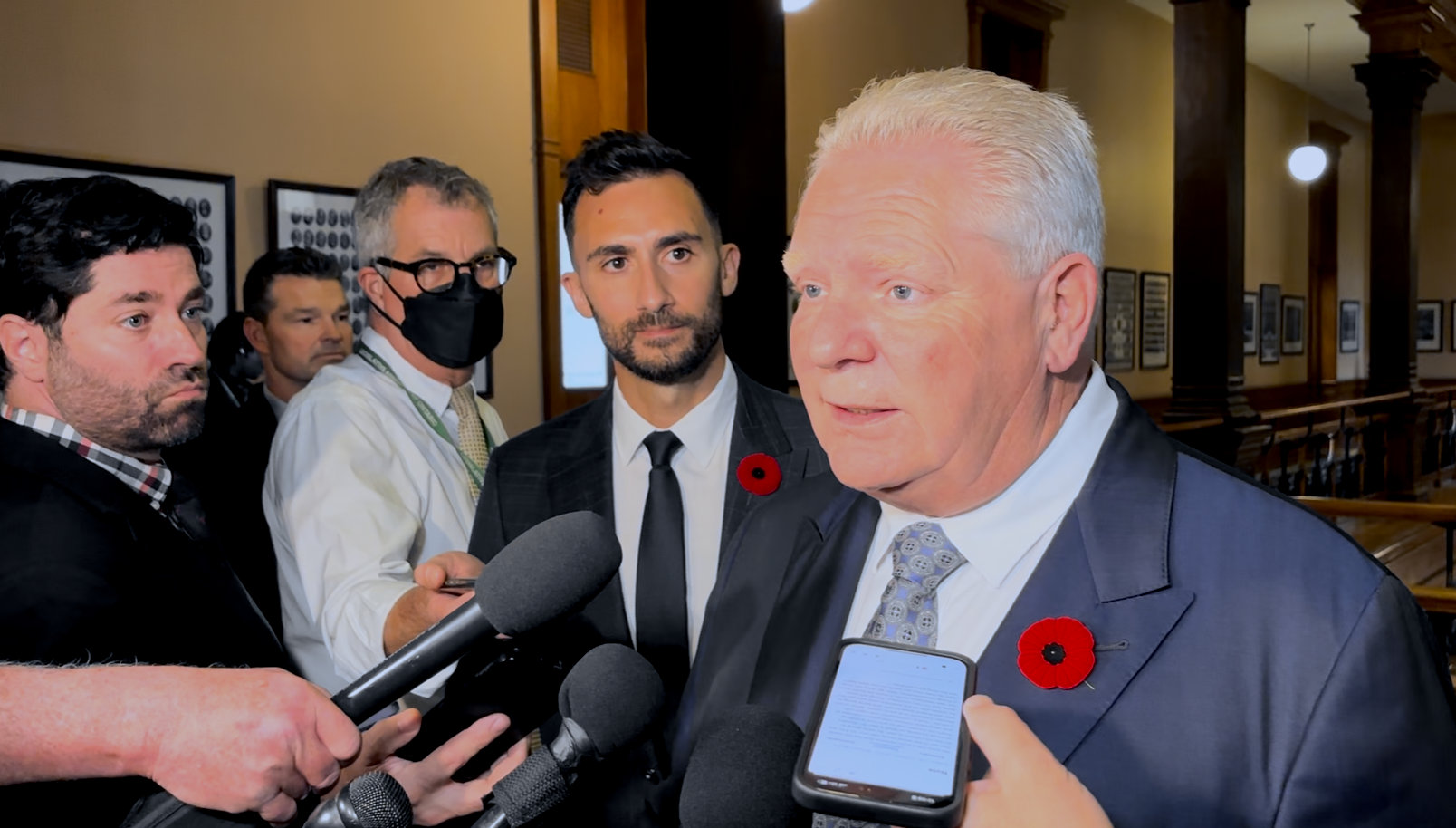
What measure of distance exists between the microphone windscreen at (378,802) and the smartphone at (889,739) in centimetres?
36

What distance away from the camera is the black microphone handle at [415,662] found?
1025mm

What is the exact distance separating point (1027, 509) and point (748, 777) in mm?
491

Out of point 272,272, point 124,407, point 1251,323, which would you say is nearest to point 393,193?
point 124,407

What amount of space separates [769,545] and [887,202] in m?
0.57

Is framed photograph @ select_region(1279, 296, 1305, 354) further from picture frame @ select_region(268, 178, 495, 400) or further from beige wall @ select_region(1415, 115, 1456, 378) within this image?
picture frame @ select_region(268, 178, 495, 400)

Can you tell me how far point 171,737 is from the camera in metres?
1.18

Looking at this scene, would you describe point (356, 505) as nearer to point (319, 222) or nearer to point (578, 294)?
point (578, 294)

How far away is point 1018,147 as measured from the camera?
1.24 metres

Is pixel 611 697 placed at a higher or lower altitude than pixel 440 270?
lower

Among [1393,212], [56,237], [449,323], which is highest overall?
[1393,212]

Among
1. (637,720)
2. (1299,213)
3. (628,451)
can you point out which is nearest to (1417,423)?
(1299,213)

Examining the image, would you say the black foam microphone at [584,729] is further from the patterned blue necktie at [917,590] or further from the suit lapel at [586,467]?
the suit lapel at [586,467]

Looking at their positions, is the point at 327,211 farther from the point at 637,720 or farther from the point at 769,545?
the point at 637,720

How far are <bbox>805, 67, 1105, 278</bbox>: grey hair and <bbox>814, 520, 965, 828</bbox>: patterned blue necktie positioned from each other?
32 centimetres
